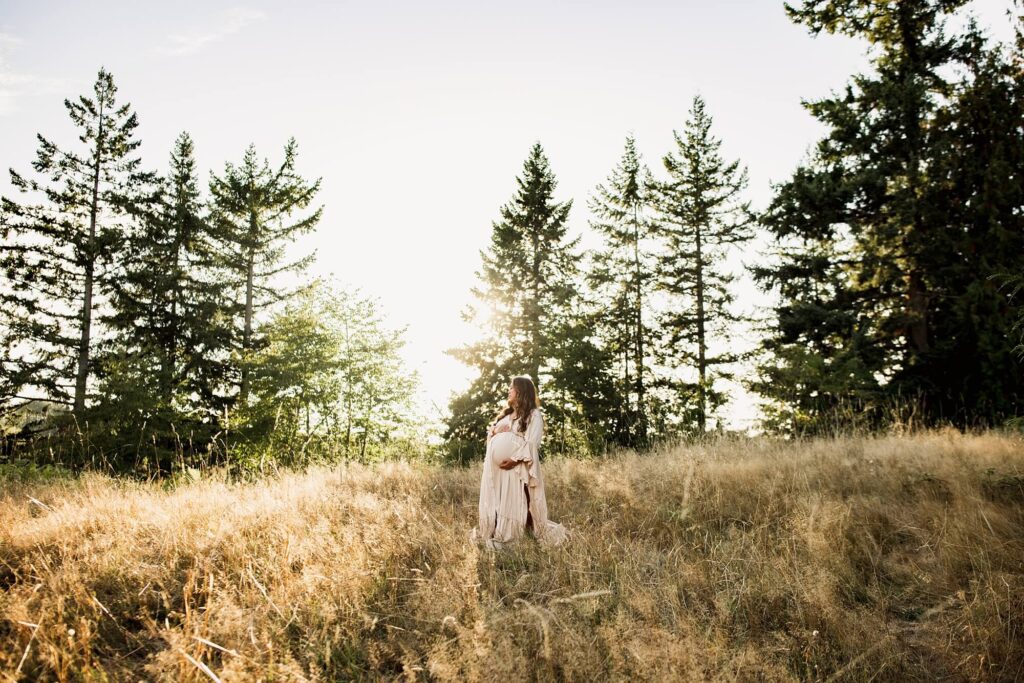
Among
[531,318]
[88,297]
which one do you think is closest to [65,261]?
[88,297]

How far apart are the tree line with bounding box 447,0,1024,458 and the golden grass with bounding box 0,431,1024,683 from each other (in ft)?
11.4

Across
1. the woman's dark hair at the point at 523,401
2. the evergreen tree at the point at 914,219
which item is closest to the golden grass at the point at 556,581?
the woman's dark hair at the point at 523,401

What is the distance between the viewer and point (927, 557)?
404 cm

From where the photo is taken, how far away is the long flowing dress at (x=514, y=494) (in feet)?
16.7

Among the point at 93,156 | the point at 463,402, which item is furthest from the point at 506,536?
the point at 93,156

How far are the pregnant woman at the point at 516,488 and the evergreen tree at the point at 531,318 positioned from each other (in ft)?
37.6

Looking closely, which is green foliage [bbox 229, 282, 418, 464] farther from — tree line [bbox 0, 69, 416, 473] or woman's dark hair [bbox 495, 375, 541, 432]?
woman's dark hair [bbox 495, 375, 541, 432]

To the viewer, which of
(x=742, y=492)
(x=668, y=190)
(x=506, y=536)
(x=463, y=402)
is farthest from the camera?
(x=668, y=190)

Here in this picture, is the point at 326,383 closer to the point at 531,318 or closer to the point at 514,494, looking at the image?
the point at 531,318

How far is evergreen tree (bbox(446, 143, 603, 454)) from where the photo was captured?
17.9m

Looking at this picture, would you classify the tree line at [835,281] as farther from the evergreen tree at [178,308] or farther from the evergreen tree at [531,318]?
the evergreen tree at [178,308]

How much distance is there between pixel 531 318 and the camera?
18.5 meters

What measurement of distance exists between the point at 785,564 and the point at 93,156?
25.7 m

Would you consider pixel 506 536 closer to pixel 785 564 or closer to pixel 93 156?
pixel 785 564
